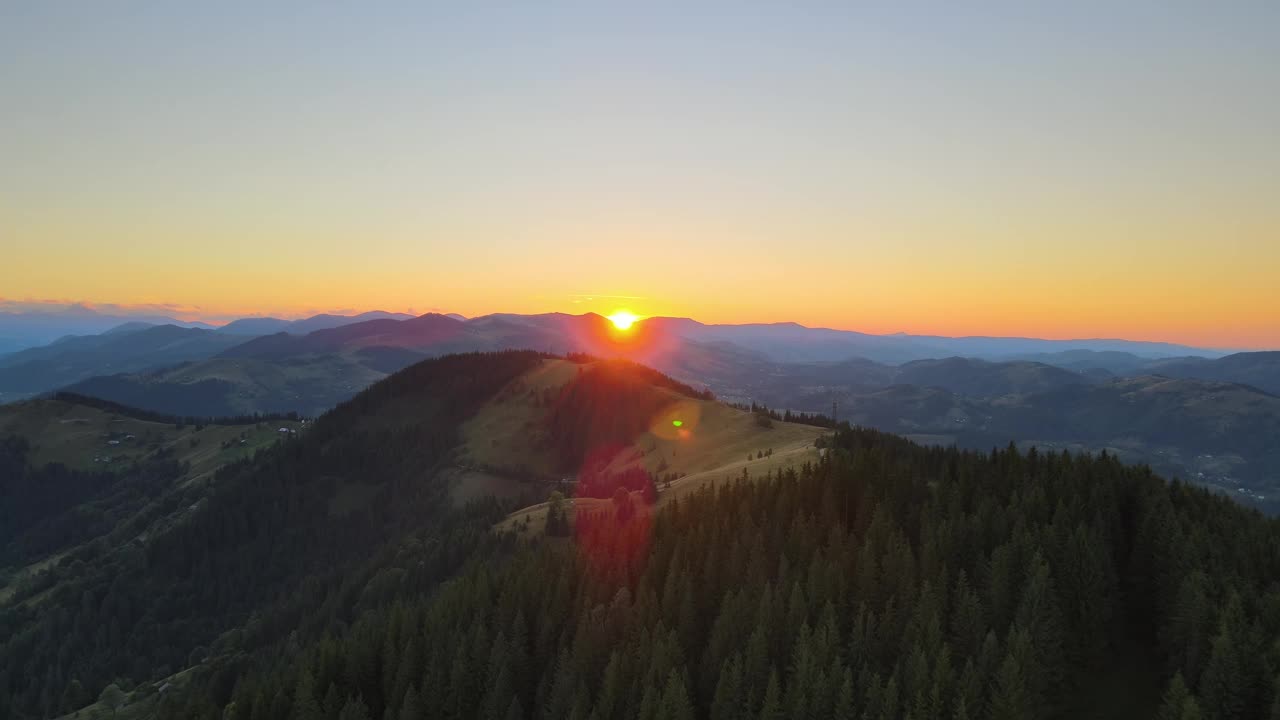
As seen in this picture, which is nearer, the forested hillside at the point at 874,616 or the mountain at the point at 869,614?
the forested hillside at the point at 874,616

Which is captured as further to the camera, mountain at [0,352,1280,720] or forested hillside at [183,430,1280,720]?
mountain at [0,352,1280,720]

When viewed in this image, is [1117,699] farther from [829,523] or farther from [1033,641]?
[829,523]

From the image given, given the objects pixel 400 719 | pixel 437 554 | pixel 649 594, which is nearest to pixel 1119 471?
pixel 649 594

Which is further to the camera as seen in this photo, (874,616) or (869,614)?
(874,616)

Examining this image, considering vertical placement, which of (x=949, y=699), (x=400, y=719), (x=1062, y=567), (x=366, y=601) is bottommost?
(x=366, y=601)

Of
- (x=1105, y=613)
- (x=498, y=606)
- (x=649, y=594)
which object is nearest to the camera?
(x=1105, y=613)

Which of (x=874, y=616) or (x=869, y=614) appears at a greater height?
(x=869, y=614)

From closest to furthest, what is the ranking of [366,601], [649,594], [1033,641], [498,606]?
[1033,641] < [649,594] < [498,606] < [366,601]

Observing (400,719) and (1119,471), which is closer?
(400,719)
